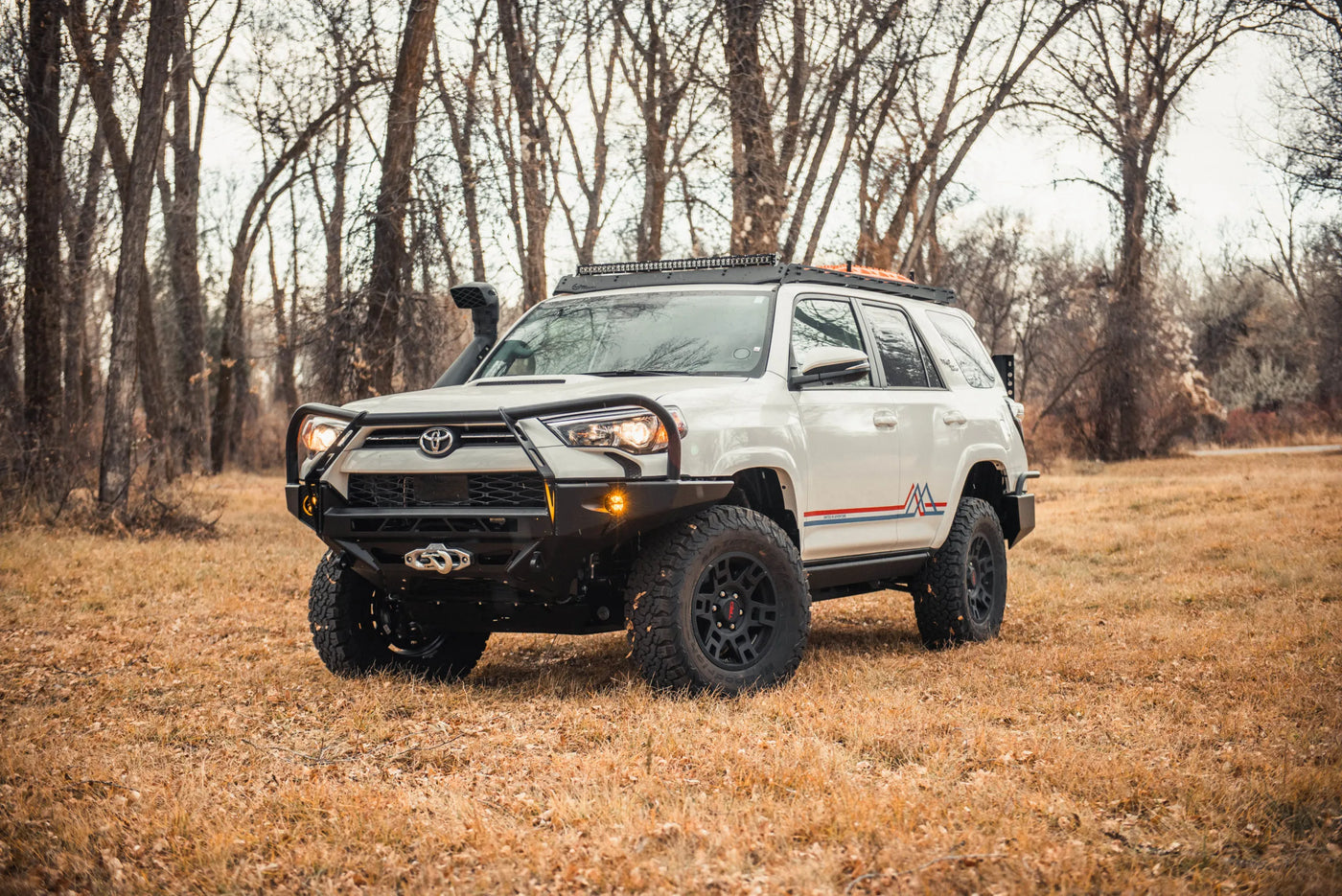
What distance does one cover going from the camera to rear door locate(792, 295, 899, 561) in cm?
655

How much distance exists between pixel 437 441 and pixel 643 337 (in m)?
1.56

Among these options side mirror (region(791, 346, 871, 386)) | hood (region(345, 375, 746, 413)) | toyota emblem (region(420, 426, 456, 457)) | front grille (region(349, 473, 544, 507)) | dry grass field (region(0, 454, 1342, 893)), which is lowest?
dry grass field (region(0, 454, 1342, 893))

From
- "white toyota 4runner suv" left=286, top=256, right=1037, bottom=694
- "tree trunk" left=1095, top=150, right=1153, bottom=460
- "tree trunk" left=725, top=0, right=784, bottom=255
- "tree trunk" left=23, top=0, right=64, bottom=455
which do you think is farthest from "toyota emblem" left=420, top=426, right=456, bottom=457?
"tree trunk" left=1095, top=150, right=1153, bottom=460

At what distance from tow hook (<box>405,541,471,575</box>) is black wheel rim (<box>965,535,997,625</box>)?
12.2ft

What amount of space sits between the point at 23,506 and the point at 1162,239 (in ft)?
83.4

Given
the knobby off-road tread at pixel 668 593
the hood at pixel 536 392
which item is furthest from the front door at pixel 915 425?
the knobby off-road tread at pixel 668 593

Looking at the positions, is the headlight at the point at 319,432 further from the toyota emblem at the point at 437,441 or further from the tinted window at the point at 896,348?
the tinted window at the point at 896,348

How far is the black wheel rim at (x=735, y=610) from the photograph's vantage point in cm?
588

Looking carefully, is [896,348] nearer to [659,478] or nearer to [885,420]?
[885,420]

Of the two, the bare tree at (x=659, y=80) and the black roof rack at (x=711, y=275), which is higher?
the bare tree at (x=659, y=80)

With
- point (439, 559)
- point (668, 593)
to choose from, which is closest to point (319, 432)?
point (439, 559)

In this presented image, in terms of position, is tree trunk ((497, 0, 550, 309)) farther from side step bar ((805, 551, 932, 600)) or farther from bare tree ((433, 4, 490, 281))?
side step bar ((805, 551, 932, 600))

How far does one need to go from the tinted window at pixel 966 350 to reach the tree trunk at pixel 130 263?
955 centimetres

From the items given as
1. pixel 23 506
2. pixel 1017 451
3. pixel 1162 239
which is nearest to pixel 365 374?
pixel 23 506
